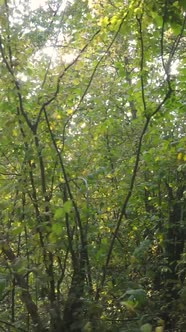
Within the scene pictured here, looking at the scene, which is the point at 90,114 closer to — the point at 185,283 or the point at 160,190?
the point at 160,190

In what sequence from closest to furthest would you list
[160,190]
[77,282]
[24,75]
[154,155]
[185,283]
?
[77,282]
[24,75]
[185,283]
[154,155]
[160,190]

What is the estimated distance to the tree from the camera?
3.02m

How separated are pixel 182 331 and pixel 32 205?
1.56m

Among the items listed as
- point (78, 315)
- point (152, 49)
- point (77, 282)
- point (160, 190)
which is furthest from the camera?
point (160, 190)

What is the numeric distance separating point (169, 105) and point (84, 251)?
61.8 inches

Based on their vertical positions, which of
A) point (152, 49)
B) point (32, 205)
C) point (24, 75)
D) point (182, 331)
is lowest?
point (182, 331)

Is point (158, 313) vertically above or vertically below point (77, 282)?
below

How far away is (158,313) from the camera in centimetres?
331

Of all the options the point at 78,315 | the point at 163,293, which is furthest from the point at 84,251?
the point at 163,293

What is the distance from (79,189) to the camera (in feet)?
11.4

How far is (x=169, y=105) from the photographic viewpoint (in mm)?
3926

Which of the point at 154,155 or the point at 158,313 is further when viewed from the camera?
the point at 154,155

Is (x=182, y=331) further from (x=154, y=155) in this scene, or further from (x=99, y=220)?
(x=154, y=155)

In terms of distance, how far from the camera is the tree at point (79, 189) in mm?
3020
